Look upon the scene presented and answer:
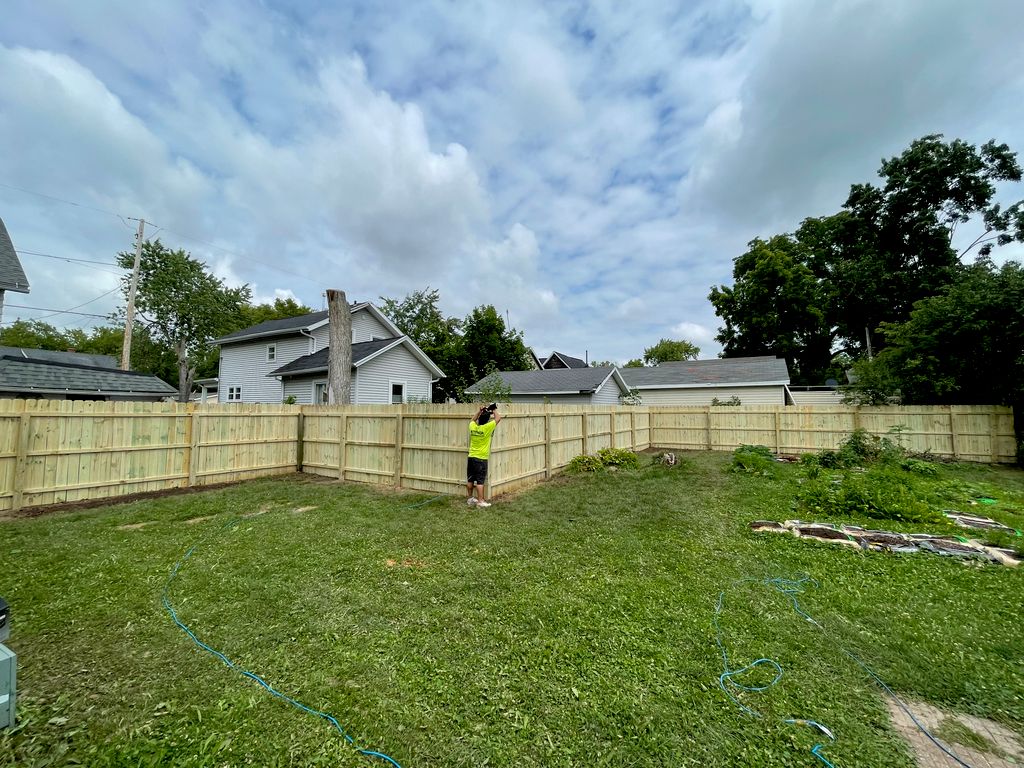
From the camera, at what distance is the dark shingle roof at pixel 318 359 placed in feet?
52.4

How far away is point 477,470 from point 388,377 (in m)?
11.9

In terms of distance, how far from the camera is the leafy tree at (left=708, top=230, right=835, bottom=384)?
96.9 feet

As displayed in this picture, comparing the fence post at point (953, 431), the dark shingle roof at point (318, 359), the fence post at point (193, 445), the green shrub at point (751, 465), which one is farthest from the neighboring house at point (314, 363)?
the fence post at point (953, 431)

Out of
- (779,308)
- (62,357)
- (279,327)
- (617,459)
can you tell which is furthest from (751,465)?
(62,357)

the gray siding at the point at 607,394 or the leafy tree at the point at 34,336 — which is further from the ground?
the leafy tree at the point at 34,336

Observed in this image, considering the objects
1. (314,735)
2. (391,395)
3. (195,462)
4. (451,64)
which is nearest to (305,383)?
(391,395)

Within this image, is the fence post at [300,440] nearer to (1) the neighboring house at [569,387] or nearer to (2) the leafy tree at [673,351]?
(1) the neighboring house at [569,387]

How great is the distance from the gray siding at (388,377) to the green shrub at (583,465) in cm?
1005

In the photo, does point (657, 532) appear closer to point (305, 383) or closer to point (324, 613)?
point (324, 613)

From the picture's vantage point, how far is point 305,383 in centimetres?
1684

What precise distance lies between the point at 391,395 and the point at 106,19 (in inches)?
514

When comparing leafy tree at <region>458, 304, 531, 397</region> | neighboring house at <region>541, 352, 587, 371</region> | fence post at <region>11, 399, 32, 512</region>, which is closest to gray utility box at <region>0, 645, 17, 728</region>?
fence post at <region>11, 399, 32, 512</region>

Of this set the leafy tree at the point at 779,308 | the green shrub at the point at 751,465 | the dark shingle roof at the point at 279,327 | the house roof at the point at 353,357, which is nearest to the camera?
the green shrub at the point at 751,465

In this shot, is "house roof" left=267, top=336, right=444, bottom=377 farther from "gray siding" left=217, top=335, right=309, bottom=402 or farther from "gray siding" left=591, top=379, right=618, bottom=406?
"gray siding" left=591, top=379, right=618, bottom=406
